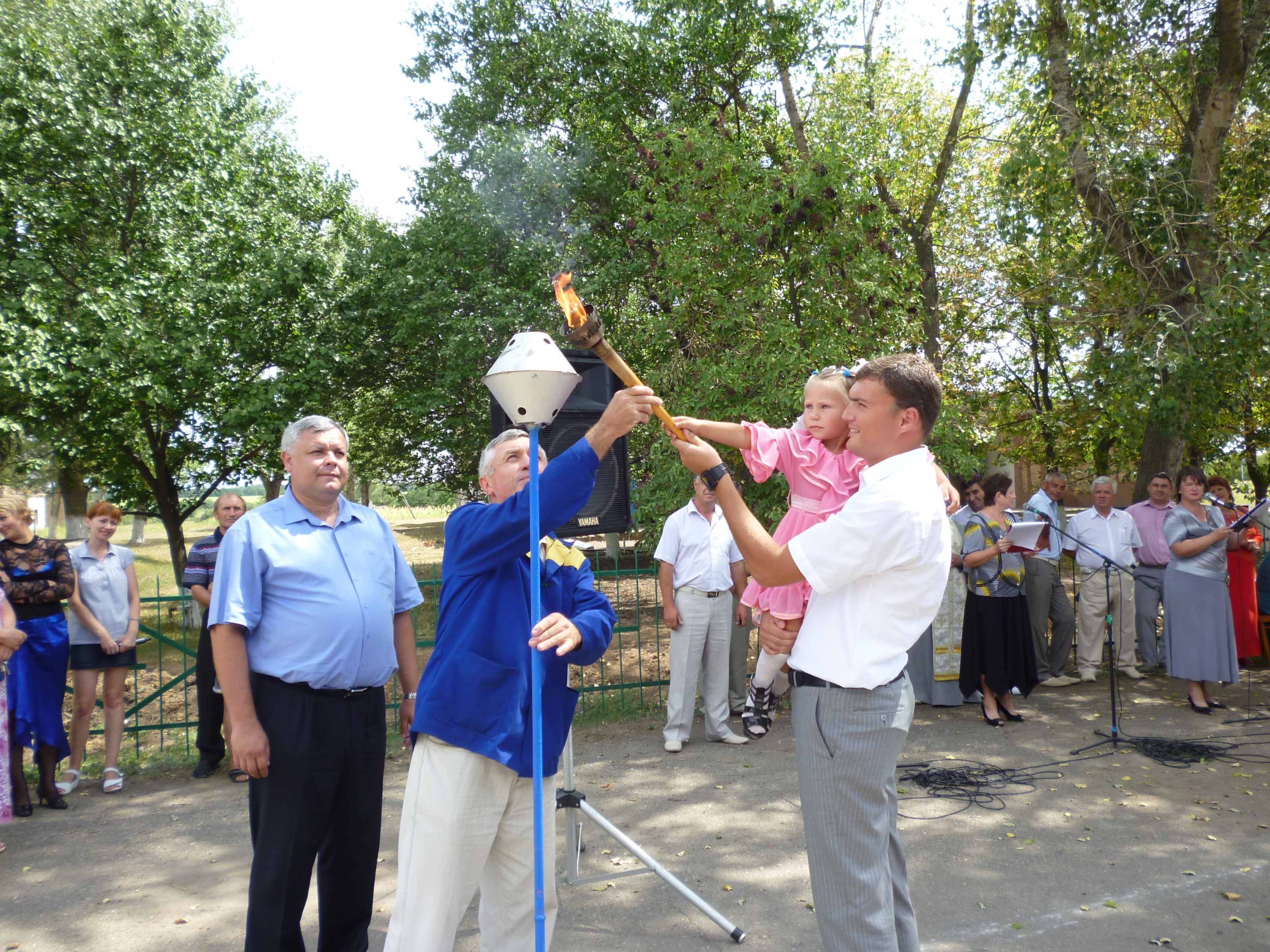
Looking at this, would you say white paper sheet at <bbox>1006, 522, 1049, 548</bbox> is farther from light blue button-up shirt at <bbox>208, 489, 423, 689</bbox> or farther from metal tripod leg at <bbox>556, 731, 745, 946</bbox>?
light blue button-up shirt at <bbox>208, 489, 423, 689</bbox>

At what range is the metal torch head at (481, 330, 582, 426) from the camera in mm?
2469

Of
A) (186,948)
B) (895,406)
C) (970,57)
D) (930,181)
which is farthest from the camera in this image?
(930,181)

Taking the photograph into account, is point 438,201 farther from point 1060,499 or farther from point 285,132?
point 1060,499

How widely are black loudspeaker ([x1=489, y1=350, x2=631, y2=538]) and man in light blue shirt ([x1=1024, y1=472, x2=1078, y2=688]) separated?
488 cm

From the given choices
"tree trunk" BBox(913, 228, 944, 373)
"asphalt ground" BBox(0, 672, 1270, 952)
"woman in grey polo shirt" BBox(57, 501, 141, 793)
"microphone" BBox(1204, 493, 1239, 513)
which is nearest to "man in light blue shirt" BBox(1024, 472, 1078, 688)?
"microphone" BBox(1204, 493, 1239, 513)

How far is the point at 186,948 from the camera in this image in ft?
13.3

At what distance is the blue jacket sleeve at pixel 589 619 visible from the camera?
113 inches

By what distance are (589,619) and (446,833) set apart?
81 centimetres

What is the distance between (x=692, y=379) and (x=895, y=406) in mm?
8095

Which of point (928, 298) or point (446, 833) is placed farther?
point (928, 298)

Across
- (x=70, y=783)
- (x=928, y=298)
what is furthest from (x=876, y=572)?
(x=928, y=298)

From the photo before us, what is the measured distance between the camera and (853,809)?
8.02 feet

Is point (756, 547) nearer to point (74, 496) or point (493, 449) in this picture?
point (493, 449)

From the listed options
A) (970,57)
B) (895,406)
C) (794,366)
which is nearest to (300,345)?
(794,366)
